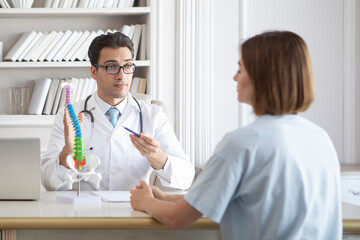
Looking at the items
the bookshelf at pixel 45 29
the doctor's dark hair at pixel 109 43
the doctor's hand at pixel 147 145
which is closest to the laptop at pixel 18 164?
the doctor's hand at pixel 147 145

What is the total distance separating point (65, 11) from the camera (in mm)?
3471

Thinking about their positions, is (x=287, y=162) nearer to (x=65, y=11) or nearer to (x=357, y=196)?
(x=357, y=196)

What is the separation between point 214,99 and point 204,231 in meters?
2.02

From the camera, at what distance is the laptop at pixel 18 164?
189cm

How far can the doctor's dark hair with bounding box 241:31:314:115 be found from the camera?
1375 millimetres

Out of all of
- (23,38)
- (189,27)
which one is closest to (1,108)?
(23,38)

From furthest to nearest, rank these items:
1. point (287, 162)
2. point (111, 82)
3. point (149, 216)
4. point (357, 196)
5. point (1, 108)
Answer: point (1, 108), point (357, 196), point (111, 82), point (149, 216), point (287, 162)

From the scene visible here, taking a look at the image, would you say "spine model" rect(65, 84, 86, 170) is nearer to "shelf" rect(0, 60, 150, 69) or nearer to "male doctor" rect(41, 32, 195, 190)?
"male doctor" rect(41, 32, 195, 190)

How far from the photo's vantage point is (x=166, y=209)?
1546 millimetres

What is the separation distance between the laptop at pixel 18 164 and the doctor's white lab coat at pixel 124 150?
43cm

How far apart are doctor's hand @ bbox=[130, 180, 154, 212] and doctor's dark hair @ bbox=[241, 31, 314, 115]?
0.48m

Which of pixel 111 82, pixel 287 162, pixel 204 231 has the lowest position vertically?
pixel 204 231

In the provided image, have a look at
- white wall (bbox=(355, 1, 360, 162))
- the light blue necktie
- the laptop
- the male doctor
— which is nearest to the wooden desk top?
the laptop

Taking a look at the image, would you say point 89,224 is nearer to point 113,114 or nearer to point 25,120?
A: point 113,114
